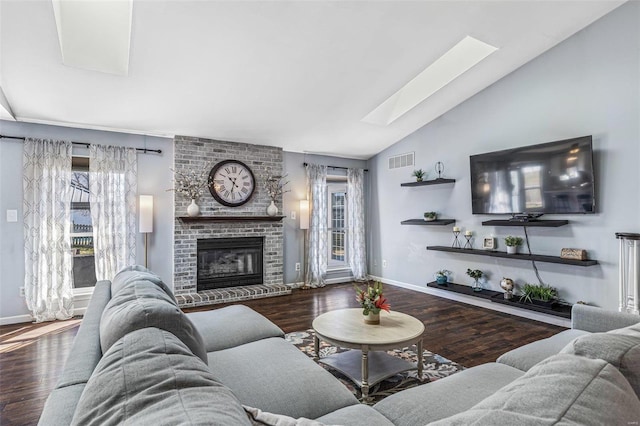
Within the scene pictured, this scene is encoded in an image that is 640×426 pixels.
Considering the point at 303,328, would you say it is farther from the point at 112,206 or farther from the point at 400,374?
the point at 112,206

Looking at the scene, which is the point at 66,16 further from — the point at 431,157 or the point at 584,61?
the point at 584,61

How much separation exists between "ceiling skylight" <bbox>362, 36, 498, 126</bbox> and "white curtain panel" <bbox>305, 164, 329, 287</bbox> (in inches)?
60.1

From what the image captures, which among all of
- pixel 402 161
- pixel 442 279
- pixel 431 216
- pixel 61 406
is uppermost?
pixel 402 161

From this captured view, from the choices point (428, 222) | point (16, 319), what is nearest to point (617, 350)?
point (428, 222)

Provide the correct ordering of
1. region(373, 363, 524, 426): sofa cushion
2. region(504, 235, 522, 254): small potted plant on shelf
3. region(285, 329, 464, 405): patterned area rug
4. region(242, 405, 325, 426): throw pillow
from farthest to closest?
1. region(504, 235, 522, 254): small potted plant on shelf
2. region(285, 329, 464, 405): patterned area rug
3. region(373, 363, 524, 426): sofa cushion
4. region(242, 405, 325, 426): throw pillow

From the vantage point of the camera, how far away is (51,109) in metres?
3.75

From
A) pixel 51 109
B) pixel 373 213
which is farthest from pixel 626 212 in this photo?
pixel 51 109

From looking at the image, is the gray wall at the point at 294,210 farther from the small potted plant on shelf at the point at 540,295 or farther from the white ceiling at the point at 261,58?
the small potted plant on shelf at the point at 540,295

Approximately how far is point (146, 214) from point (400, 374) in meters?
3.70

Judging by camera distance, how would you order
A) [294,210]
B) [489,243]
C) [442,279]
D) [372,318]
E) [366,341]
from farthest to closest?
[294,210]
[442,279]
[489,243]
[372,318]
[366,341]

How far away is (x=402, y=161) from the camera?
231 inches

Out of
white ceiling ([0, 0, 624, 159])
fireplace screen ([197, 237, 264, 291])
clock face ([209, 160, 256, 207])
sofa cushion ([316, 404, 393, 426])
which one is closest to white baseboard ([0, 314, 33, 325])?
fireplace screen ([197, 237, 264, 291])

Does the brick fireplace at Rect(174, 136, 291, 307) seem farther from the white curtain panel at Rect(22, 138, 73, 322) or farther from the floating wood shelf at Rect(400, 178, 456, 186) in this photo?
the floating wood shelf at Rect(400, 178, 456, 186)

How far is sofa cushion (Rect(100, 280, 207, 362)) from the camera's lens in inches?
48.6
